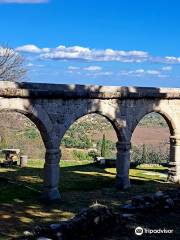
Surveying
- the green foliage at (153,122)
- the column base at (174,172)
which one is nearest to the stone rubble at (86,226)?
the column base at (174,172)

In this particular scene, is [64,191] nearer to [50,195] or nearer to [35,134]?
[50,195]

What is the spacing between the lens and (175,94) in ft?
65.3

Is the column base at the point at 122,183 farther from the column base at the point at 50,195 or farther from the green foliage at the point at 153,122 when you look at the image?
the green foliage at the point at 153,122

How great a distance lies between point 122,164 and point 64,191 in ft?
9.31

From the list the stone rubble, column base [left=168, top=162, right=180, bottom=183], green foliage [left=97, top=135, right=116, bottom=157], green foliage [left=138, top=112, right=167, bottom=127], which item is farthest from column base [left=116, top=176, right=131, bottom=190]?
green foliage [left=138, top=112, right=167, bottom=127]

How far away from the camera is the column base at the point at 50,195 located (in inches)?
644

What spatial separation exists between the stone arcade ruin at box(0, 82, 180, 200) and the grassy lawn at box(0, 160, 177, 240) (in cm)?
87

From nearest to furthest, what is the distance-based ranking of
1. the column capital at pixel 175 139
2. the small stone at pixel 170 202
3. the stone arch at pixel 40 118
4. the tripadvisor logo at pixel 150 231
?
the tripadvisor logo at pixel 150 231
the small stone at pixel 170 202
the stone arch at pixel 40 118
the column capital at pixel 175 139

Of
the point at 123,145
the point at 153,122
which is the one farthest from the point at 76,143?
the point at 153,122

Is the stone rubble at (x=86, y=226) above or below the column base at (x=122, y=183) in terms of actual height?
below

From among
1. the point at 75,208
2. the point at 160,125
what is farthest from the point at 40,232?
the point at 160,125

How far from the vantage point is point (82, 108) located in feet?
55.4

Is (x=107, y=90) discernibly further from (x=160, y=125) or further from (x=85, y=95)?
(x=160, y=125)

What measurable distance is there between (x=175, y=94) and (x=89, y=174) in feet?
19.7
